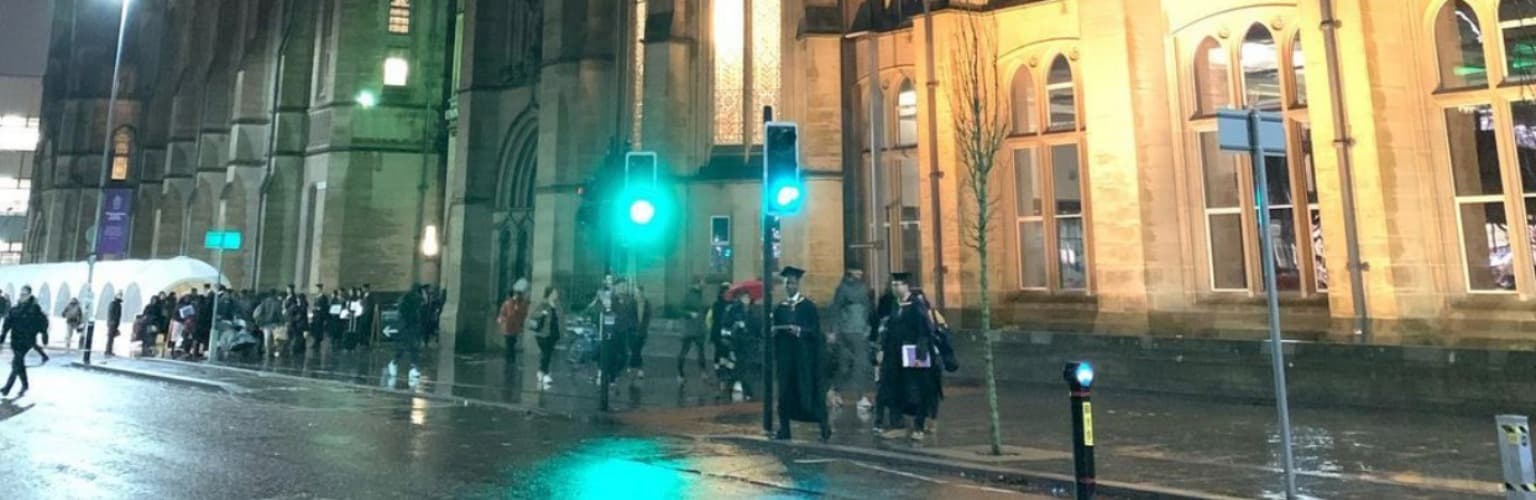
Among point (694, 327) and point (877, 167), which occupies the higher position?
point (877, 167)

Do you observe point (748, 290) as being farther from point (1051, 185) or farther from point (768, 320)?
point (1051, 185)

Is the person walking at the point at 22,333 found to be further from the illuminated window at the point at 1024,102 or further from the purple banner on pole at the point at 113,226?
the purple banner on pole at the point at 113,226

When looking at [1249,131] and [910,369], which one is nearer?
[1249,131]

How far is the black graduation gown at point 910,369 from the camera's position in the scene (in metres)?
9.66

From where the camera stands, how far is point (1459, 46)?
12.8 meters

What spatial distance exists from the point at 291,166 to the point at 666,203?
68.5 feet

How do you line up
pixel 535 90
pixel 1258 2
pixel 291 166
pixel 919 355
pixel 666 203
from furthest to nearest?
1. pixel 291 166
2. pixel 535 90
3. pixel 666 203
4. pixel 1258 2
5. pixel 919 355

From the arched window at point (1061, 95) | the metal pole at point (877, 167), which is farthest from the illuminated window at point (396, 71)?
the arched window at point (1061, 95)

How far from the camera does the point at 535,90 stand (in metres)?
27.9

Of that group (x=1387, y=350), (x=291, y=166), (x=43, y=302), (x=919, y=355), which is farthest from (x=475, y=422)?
(x=43, y=302)

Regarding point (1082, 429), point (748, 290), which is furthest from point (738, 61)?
point (1082, 429)

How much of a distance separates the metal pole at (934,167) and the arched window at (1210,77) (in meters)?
4.54

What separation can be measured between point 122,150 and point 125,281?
29.6 meters

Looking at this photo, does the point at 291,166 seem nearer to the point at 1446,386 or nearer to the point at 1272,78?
the point at 1272,78
